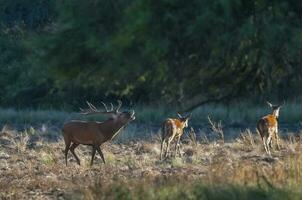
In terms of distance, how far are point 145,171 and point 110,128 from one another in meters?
2.54

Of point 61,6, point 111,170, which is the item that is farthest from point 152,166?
point 61,6

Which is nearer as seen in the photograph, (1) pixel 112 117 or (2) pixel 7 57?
(1) pixel 112 117

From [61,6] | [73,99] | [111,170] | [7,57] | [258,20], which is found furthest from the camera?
[7,57]

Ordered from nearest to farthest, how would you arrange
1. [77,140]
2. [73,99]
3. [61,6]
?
[77,140] < [61,6] < [73,99]

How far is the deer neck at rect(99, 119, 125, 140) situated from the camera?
1625 centimetres

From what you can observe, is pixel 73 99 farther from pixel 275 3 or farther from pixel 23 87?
pixel 275 3

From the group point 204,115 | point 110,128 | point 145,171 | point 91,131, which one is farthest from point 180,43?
point 204,115

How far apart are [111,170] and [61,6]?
18.8 ft

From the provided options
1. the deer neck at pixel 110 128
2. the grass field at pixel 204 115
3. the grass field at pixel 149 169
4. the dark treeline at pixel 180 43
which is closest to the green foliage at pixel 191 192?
the grass field at pixel 149 169

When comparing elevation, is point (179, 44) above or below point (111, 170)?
above

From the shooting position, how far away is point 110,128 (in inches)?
642

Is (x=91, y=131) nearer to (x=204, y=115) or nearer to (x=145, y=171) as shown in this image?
(x=145, y=171)

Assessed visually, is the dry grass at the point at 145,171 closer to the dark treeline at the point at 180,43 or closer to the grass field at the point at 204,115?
the dark treeline at the point at 180,43

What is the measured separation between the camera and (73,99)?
3394cm
